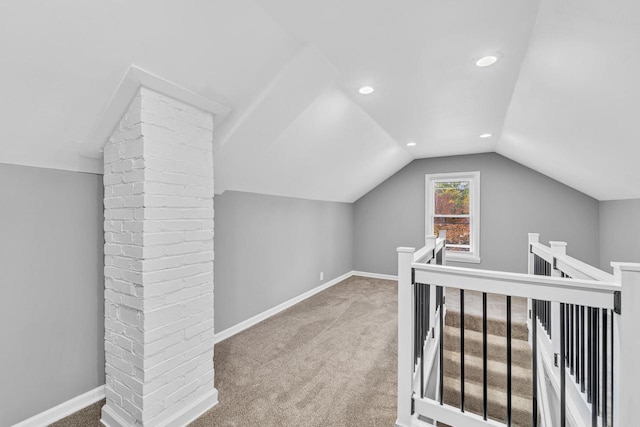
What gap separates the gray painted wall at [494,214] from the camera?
14.1ft

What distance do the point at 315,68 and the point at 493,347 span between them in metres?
3.09

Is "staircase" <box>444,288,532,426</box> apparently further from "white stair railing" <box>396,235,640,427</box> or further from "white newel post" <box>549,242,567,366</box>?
"white newel post" <box>549,242,567,366</box>

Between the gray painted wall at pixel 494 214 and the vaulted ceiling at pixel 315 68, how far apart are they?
56.4 inches

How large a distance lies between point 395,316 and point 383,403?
1.69 m

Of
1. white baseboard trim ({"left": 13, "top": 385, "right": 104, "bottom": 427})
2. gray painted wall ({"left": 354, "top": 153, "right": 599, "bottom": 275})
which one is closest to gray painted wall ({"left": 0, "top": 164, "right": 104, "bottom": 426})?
white baseboard trim ({"left": 13, "top": 385, "right": 104, "bottom": 427})

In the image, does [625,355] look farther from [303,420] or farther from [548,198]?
[548,198]

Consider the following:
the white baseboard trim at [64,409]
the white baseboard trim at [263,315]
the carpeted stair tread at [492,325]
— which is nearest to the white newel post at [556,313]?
the carpeted stair tread at [492,325]

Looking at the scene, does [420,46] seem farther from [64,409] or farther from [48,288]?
[64,409]

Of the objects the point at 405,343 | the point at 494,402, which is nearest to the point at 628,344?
the point at 405,343

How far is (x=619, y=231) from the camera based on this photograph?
11.7 feet

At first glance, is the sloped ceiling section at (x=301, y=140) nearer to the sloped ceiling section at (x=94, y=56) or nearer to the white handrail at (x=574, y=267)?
the sloped ceiling section at (x=94, y=56)

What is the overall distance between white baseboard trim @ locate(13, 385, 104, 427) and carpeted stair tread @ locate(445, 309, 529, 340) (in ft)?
11.1

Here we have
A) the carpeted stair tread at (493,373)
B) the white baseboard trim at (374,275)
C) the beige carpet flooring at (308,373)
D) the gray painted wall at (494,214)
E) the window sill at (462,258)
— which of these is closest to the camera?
the beige carpet flooring at (308,373)

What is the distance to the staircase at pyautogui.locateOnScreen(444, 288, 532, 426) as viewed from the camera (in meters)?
2.20
